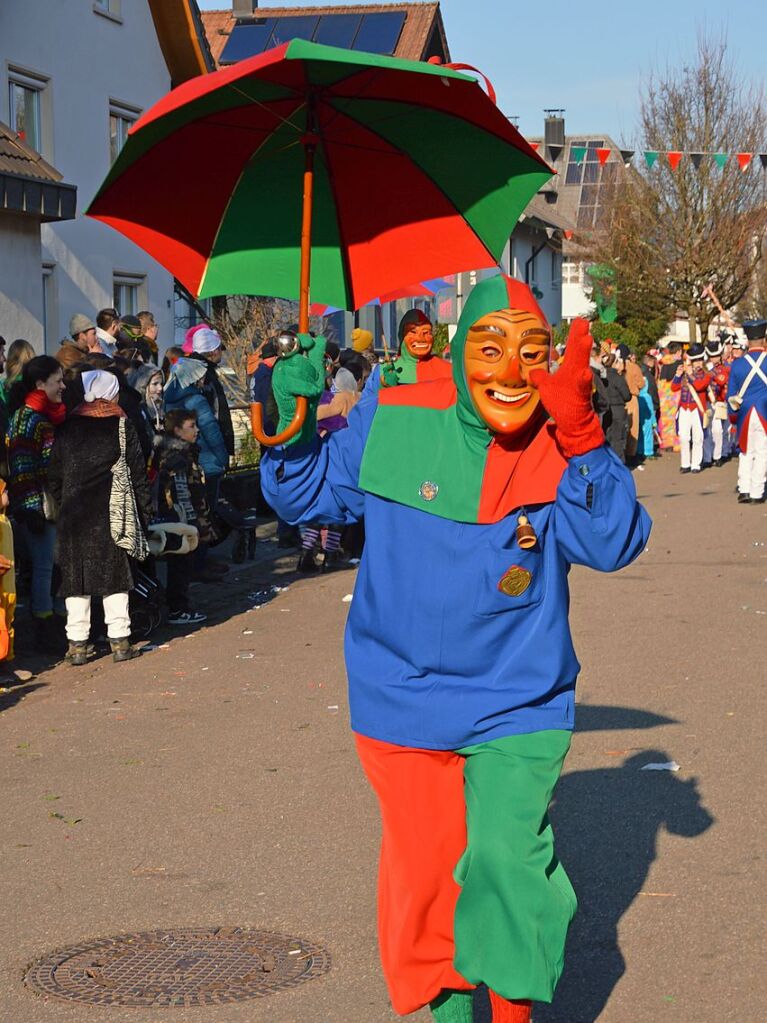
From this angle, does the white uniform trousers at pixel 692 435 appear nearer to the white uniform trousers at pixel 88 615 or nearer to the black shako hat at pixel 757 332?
the black shako hat at pixel 757 332

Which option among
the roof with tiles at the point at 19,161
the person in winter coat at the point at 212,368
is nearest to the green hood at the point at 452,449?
the person in winter coat at the point at 212,368

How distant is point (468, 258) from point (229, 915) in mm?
2226

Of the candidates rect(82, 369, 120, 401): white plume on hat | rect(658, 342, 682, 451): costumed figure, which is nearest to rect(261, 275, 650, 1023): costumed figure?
rect(82, 369, 120, 401): white plume on hat

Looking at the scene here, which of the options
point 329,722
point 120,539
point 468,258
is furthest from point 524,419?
point 120,539

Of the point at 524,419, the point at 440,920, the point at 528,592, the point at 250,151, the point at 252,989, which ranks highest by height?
the point at 250,151

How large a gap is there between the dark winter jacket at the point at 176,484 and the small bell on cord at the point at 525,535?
7862mm

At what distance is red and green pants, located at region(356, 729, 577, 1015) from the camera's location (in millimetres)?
3908

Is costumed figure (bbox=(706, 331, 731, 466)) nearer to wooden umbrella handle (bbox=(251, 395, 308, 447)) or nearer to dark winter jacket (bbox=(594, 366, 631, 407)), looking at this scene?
dark winter jacket (bbox=(594, 366, 631, 407))

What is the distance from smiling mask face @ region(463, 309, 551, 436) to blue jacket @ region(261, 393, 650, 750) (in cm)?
20

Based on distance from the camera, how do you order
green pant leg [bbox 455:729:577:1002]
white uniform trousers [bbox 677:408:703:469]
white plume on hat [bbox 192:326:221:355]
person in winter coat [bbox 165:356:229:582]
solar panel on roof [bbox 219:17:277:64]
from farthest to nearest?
solar panel on roof [bbox 219:17:277:64] < white uniform trousers [bbox 677:408:703:469] < white plume on hat [bbox 192:326:221:355] < person in winter coat [bbox 165:356:229:582] < green pant leg [bbox 455:729:577:1002]

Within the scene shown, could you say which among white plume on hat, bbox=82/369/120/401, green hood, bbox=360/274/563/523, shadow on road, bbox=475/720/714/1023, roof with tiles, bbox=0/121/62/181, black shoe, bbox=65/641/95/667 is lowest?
shadow on road, bbox=475/720/714/1023

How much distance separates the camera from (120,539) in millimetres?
10195

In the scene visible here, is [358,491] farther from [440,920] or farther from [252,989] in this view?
[252,989]

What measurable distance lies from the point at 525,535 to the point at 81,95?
21.8 m
